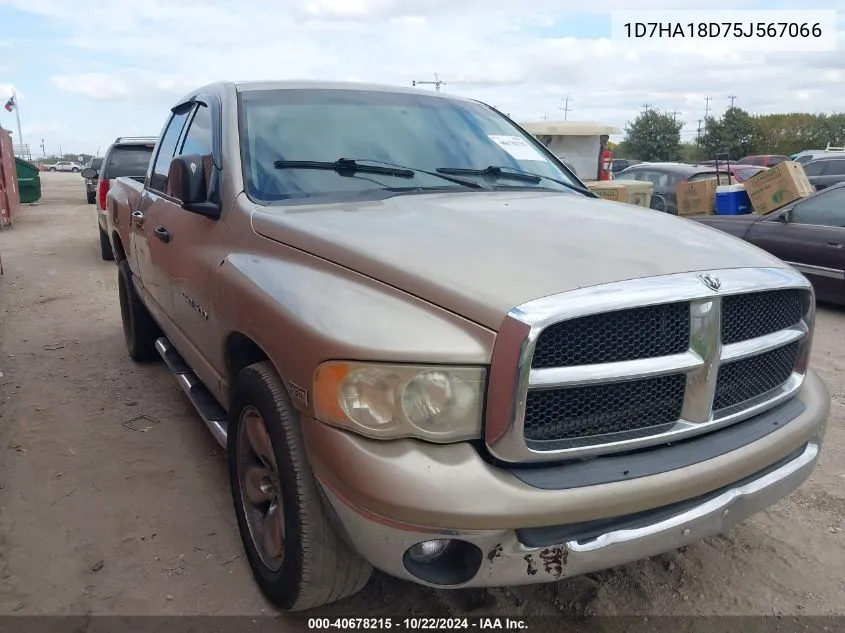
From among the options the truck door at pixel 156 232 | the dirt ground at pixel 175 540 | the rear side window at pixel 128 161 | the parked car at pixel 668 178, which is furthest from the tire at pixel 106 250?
the parked car at pixel 668 178

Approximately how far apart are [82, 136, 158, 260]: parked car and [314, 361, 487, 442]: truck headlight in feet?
30.3

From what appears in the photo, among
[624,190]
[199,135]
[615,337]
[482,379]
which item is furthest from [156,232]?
[624,190]

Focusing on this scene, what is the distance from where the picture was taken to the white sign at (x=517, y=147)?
3.49 meters

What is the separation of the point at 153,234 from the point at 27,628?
6.85 feet

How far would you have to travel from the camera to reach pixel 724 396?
2191 mm

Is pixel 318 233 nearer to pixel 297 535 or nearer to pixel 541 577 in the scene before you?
pixel 297 535

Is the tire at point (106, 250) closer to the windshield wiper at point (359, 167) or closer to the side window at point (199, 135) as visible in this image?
the side window at point (199, 135)

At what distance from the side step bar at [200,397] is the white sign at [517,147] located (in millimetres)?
1833

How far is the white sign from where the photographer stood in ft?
11.4

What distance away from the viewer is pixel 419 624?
2420 mm

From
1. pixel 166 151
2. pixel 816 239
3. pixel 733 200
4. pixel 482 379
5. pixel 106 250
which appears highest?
pixel 166 151

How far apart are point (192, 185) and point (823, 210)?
6491 millimetres

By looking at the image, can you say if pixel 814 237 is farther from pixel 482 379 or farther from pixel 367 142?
pixel 482 379

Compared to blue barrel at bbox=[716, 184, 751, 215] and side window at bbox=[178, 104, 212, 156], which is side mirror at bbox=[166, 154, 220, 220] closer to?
side window at bbox=[178, 104, 212, 156]
